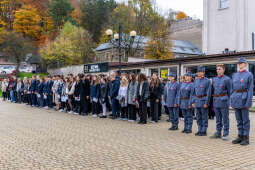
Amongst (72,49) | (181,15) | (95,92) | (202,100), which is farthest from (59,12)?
(202,100)

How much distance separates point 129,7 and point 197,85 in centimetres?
3576

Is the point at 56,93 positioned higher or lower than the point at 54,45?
lower

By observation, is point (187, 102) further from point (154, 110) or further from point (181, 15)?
point (181, 15)

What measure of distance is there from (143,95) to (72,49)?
34.2 meters

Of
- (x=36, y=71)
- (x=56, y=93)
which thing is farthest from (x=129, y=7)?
(x=36, y=71)

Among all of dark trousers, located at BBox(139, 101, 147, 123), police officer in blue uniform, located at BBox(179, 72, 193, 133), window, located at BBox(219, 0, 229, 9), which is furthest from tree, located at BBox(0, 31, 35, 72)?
police officer in blue uniform, located at BBox(179, 72, 193, 133)

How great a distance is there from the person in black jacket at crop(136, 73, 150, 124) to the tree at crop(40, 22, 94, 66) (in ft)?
109

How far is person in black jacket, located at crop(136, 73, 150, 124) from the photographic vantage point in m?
11.4

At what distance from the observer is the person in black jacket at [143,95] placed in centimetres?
1138

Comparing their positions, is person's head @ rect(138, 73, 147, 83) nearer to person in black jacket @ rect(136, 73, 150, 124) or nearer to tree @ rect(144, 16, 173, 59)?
person in black jacket @ rect(136, 73, 150, 124)

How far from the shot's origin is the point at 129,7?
139 ft

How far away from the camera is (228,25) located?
30438mm

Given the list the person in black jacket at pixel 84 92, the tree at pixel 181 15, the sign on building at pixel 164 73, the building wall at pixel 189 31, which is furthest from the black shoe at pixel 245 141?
the tree at pixel 181 15

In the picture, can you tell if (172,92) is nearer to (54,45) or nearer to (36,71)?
(54,45)
